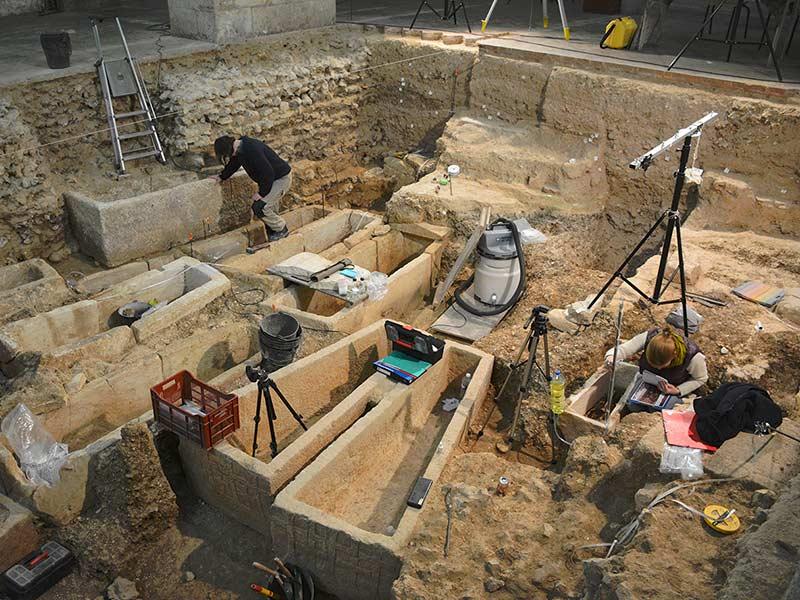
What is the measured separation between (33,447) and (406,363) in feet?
10.5

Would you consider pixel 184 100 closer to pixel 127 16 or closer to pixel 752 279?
pixel 127 16

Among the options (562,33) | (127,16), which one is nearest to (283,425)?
(562,33)

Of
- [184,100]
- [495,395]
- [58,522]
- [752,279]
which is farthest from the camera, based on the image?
[184,100]

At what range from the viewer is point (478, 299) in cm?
866

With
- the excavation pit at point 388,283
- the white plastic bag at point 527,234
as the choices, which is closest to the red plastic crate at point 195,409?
the excavation pit at point 388,283

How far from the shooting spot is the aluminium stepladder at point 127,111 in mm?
9688

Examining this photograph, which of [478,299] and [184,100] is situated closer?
[478,299]

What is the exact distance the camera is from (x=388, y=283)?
27.0 feet

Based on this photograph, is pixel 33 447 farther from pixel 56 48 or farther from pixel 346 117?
pixel 346 117

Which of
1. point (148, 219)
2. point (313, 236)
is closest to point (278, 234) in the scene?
point (313, 236)

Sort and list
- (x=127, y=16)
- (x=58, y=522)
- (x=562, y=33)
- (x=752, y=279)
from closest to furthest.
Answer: (x=58, y=522)
(x=752, y=279)
(x=562, y=33)
(x=127, y=16)

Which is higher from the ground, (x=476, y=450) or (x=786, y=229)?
(x=786, y=229)

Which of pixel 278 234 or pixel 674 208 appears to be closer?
pixel 674 208

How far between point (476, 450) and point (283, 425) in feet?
5.76
